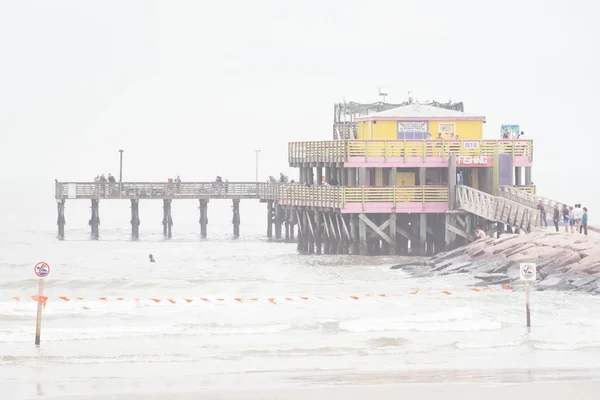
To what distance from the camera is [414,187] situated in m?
53.5

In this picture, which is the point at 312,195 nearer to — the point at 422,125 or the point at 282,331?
the point at 422,125

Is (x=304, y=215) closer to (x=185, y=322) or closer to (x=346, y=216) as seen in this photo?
(x=346, y=216)

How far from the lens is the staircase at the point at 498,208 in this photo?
4891cm

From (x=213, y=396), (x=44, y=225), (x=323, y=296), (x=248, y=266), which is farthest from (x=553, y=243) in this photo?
(x=44, y=225)

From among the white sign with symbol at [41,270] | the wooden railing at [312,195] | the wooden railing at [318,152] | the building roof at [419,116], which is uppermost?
the building roof at [419,116]

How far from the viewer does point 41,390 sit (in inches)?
998

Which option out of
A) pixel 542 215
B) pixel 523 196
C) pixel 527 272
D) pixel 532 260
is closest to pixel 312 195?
pixel 523 196

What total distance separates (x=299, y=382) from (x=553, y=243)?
62.4 feet

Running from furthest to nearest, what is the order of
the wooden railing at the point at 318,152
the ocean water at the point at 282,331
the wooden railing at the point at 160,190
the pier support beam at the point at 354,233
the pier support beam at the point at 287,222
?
the wooden railing at the point at 160,190 < the pier support beam at the point at 287,222 < the wooden railing at the point at 318,152 < the pier support beam at the point at 354,233 < the ocean water at the point at 282,331

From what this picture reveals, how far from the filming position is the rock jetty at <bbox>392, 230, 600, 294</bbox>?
40125 mm

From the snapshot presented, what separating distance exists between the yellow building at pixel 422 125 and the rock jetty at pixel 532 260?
9.73 meters

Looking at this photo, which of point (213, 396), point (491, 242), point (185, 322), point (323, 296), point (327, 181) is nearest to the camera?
point (213, 396)

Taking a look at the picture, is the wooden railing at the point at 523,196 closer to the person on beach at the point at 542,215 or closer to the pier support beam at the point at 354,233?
the person on beach at the point at 542,215

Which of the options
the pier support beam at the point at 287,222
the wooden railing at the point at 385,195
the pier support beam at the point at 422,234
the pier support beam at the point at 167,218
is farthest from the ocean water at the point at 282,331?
the pier support beam at the point at 167,218
